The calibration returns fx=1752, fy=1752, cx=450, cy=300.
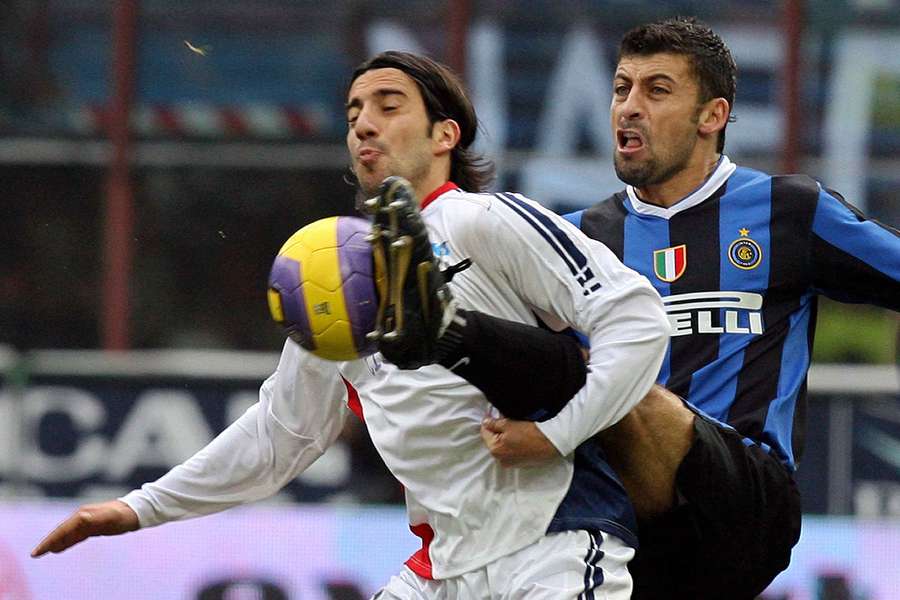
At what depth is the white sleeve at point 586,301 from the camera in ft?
11.6

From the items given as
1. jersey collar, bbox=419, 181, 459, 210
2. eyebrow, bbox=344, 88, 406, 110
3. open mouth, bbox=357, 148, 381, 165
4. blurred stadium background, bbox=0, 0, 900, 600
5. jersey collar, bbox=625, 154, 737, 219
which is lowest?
blurred stadium background, bbox=0, 0, 900, 600

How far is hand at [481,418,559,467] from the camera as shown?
3.55 meters

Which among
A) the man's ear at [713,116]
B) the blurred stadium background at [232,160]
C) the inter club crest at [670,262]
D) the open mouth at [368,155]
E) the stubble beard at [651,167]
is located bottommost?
the blurred stadium background at [232,160]

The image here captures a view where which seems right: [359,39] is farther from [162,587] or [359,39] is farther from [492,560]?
[492,560]

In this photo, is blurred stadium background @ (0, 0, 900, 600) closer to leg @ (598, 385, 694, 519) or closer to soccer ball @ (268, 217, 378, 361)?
leg @ (598, 385, 694, 519)

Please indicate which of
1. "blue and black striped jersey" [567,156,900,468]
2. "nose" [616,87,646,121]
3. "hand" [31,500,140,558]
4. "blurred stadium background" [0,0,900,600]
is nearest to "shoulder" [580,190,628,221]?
"blue and black striped jersey" [567,156,900,468]

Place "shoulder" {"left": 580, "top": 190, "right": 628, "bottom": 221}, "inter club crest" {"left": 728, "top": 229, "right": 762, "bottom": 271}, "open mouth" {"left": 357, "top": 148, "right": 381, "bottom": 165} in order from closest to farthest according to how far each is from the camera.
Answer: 1. "open mouth" {"left": 357, "top": 148, "right": 381, "bottom": 165}
2. "inter club crest" {"left": 728, "top": 229, "right": 762, "bottom": 271}
3. "shoulder" {"left": 580, "top": 190, "right": 628, "bottom": 221}

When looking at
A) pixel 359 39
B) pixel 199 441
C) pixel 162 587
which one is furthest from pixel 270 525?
pixel 359 39

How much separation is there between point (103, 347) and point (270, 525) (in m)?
3.93

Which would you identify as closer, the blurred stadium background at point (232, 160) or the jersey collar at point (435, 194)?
the jersey collar at point (435, 194)

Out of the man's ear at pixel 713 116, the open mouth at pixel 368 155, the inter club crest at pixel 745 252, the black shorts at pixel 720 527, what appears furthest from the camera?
the man's ear at pixel 713 116

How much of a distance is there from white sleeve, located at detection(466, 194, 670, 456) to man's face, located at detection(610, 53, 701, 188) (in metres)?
0.80

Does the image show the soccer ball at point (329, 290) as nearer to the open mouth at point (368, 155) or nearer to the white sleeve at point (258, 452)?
the open mouth at point (368, 155)

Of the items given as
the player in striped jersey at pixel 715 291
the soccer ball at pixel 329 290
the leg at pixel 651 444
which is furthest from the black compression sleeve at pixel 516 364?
the player in striped jersey at pixel 715 291
